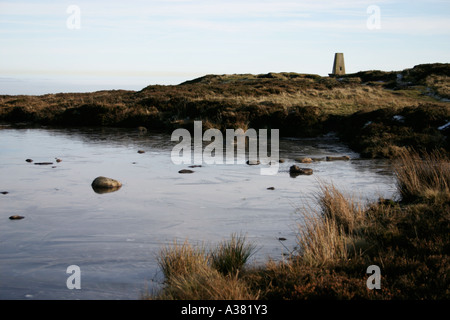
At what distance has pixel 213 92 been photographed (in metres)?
46.1

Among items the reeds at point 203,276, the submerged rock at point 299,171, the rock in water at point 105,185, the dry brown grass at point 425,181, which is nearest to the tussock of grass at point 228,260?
the reeds at point 203,276

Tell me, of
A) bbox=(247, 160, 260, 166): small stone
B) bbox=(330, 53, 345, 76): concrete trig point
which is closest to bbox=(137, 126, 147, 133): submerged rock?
bbox=(247, 160, 260, 166): small stone

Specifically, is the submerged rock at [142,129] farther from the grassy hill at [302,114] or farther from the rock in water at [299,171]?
the rock in water at [299,171]

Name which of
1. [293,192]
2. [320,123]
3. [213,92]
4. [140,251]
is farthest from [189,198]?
[213,92]

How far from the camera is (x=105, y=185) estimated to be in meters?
15.1

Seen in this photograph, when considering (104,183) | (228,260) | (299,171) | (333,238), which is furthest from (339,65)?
(228,260)

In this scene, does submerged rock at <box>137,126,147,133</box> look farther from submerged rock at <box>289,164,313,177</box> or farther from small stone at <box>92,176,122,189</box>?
small stone at <box>92,176,122,189</box>

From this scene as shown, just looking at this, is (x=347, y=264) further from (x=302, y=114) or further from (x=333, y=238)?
(x=302, y=114)

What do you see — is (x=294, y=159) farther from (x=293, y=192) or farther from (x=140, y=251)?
(x=140, y=251)

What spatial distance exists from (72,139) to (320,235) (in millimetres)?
23333

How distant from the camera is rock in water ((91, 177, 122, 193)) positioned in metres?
14.9

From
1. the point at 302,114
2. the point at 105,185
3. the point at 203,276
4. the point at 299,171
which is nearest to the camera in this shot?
the point at 203,276

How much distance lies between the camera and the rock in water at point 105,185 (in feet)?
49.0

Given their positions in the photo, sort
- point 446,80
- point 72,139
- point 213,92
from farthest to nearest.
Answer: point 446,80 < point 213,92 < point 72,139
